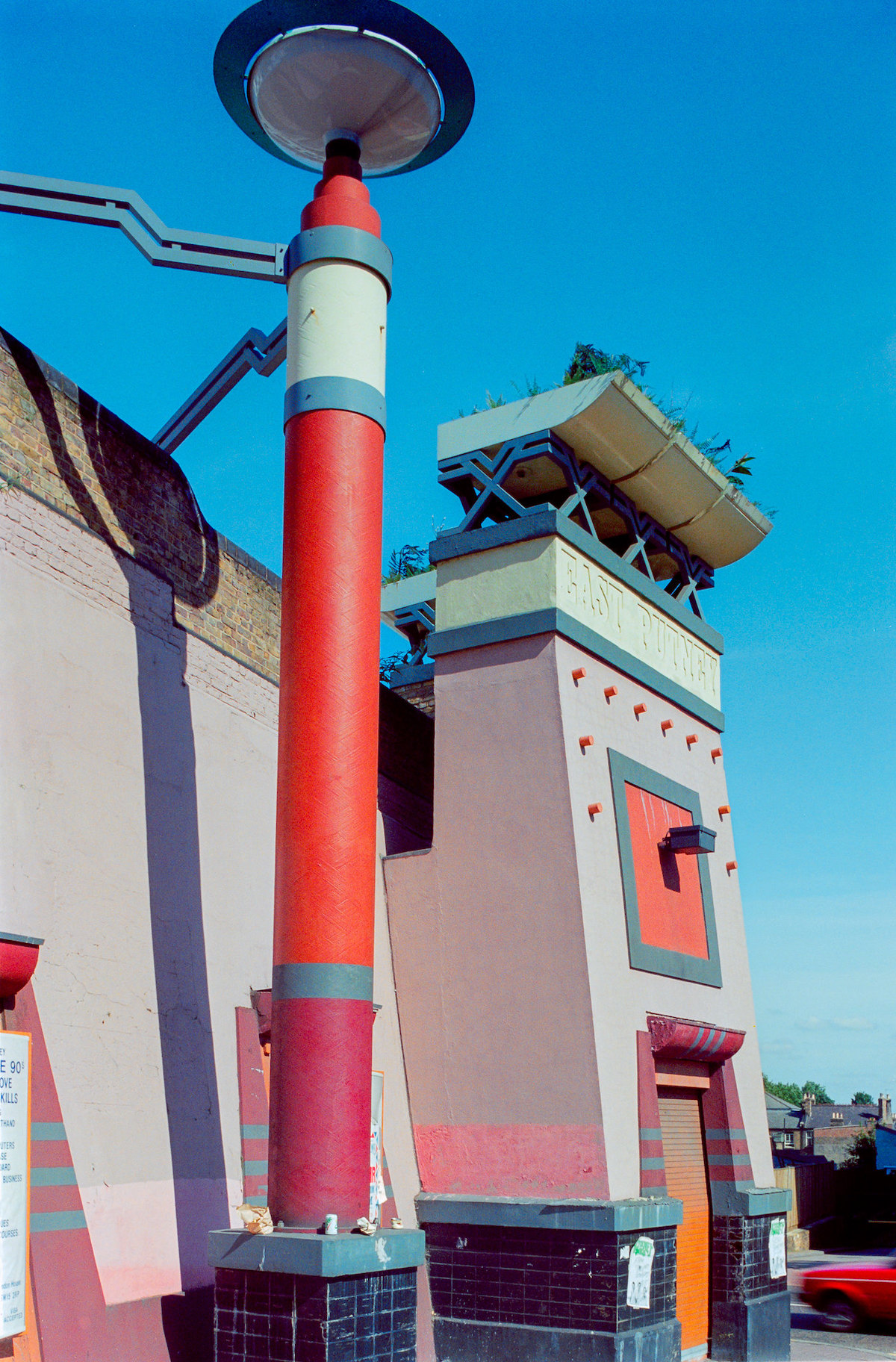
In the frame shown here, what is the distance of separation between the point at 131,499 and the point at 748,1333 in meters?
10.3

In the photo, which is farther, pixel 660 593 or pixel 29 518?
pixel 660 593

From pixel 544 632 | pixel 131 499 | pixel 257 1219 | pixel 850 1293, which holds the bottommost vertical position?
pixel 850 1293

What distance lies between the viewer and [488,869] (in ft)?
39.6

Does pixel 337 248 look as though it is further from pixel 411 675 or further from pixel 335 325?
pixel 411 675

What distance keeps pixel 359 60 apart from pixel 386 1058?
28.1ft

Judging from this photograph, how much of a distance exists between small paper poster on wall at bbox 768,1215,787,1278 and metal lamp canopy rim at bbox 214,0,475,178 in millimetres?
11797

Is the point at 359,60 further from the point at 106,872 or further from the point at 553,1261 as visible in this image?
the point at 553,1261

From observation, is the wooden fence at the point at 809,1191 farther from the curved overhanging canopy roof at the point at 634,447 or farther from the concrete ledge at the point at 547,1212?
the concrete ledge at the point at 547,1212

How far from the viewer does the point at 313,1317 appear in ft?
23.9

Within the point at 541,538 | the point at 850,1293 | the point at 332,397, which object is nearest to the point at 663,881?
the point at 541,538

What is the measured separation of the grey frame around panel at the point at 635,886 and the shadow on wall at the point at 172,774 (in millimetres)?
4489

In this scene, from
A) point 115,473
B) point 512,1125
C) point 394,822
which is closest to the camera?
point 115,473

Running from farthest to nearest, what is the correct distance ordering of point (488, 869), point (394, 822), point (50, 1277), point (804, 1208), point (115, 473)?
1. point (804, 1208)
2. point (394, 822)
3. point (488, 869)
4. point (115, 473)
5. point (50, 1277)

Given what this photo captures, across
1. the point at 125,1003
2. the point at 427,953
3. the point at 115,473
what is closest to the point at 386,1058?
the point at 427,953
